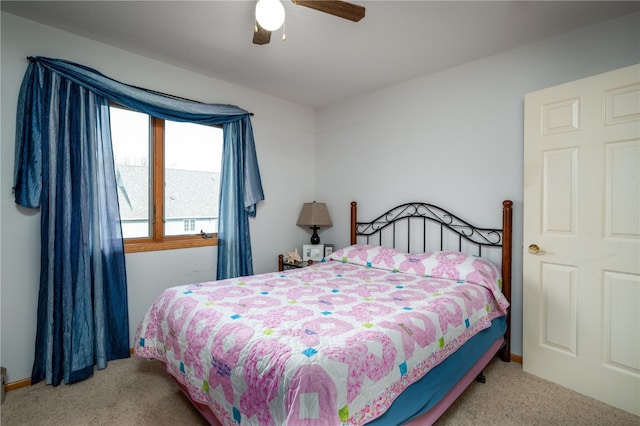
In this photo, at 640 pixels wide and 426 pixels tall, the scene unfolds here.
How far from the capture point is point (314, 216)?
3.64 meters

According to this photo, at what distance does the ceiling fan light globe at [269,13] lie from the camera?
1451 mm

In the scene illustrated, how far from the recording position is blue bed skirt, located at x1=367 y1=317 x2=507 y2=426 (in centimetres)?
132

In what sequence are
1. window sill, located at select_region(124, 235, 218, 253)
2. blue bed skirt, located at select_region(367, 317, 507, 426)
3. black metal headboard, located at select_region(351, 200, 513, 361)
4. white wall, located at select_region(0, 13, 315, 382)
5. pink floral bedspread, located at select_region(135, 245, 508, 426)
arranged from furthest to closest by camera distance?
window sill, located at select_region(124, 235, 218, 253) < black metal headboard, located at select_region(351, 200, 513, 361) < white wall, located at select_region(0, 13, 315, 382) < blue bed skirt, located at select_region(367, 317, 507, 426) < pink floral bedspread, located at select_region(135, 245, 508, 426)

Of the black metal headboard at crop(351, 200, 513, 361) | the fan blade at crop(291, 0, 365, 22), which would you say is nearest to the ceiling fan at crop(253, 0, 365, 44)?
the fan blade at crop(291, 0, 365, 22)

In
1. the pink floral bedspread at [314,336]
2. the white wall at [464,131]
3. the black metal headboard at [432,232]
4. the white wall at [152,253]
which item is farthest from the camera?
the black metal headboard at [432,232]

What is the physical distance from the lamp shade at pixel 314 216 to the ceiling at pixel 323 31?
1.49 metres

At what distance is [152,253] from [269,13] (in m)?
2.26

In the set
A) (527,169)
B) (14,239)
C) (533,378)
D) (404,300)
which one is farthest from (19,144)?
(533,378)

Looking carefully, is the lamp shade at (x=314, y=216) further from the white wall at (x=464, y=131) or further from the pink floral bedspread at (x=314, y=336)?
the pink floral bedspread at (x=314, y=336)

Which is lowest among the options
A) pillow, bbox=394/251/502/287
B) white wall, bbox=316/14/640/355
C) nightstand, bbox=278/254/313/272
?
nightstand, bbox=278/254/313/272

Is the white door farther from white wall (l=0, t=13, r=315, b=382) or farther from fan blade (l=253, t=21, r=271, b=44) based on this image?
white wall (l=0, t=13, r=315, b=382)

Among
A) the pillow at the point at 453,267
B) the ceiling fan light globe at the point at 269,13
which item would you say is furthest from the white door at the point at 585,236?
the ceiling fan light globe at the point at 269,13

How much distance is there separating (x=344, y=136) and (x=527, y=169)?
2.07 m

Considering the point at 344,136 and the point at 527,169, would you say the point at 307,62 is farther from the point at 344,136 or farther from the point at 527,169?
the point at 527,169
